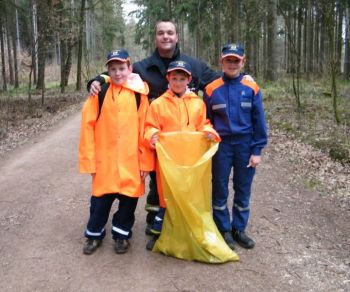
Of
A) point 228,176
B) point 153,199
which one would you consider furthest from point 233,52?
point 153,199

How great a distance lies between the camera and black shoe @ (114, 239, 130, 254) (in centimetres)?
429

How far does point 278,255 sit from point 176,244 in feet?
3.48

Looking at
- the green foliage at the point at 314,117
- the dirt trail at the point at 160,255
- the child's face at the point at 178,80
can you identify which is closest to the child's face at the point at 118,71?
the child's face at the point at 178,80

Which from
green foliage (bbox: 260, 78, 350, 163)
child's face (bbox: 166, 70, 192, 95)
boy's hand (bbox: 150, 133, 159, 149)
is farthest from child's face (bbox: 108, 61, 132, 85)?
green foliage (bbox: 260, 78, 350, 163)

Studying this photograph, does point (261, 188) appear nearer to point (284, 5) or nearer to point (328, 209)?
point (328, 209)

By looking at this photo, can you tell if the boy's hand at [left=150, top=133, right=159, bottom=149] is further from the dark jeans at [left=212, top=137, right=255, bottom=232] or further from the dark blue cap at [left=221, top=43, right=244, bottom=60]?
the dark blue cap at [left=221, top=43, right=244, bottom=60]

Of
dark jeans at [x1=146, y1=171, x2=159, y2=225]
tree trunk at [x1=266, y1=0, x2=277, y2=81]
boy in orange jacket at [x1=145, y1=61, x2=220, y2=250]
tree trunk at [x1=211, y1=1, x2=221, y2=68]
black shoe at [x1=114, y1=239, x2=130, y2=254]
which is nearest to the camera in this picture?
boy in orange jacket at [x1=145, y1=61, x2=220, y2=250]

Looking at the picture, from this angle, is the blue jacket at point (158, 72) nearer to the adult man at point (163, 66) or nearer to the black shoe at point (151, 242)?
the adult man at point (163, 66)

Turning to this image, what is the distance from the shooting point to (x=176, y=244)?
404 centimetres

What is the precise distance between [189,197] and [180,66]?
3.97 feet

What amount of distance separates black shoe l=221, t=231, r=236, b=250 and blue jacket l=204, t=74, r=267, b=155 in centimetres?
90

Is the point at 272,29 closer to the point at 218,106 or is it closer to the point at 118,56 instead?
the point at 218,106

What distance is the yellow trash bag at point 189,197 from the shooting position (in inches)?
152

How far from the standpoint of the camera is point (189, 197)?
3859mm
